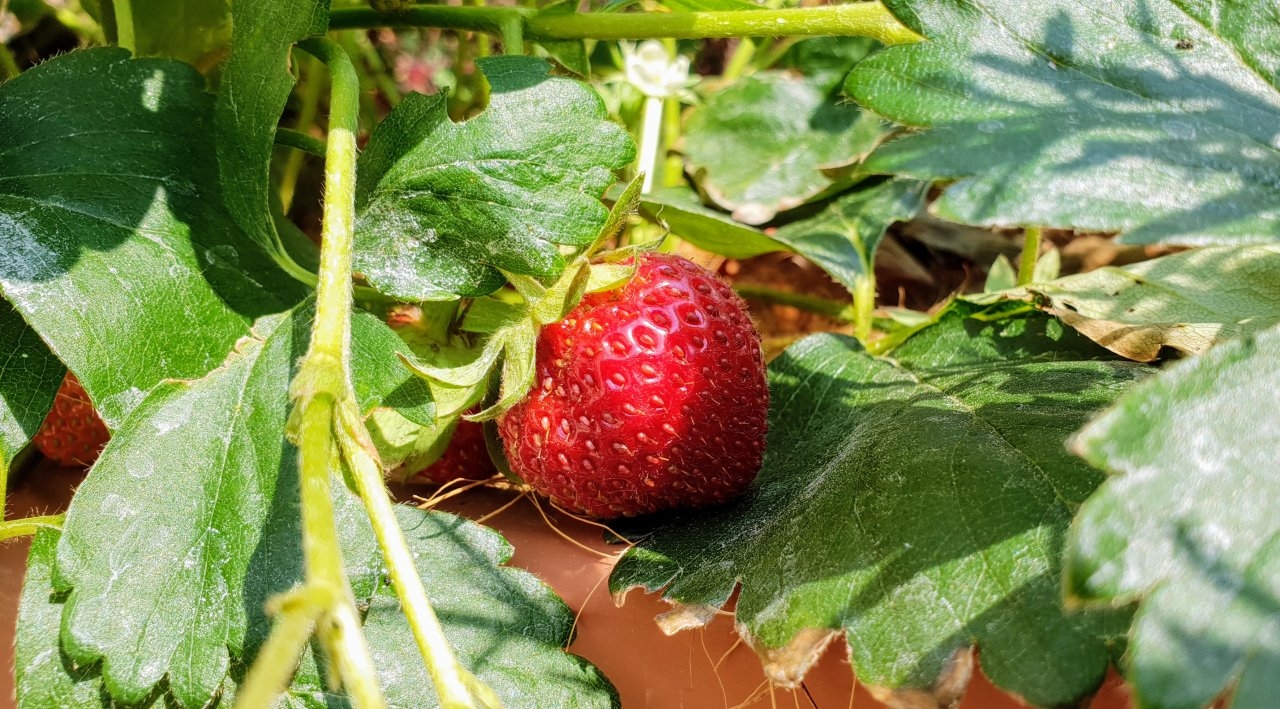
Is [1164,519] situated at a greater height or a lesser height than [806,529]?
greater

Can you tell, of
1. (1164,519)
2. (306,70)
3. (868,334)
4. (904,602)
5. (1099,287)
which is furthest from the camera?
(306,70)

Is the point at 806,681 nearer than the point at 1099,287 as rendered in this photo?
Yes

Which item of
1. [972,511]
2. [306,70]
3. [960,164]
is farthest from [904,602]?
[306,70]

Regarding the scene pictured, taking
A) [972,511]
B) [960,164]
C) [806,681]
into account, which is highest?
[960,164]

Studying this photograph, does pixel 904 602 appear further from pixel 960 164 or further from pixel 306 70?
pixel 306 70

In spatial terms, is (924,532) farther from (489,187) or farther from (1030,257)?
(1030,257)

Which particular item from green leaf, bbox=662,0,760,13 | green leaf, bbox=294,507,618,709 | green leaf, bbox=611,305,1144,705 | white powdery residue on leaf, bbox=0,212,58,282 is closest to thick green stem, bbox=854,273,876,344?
green leaf, bbox=611,305,1144,705

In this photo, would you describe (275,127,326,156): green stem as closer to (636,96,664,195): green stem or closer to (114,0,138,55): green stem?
(114,0,138,55): green stem
